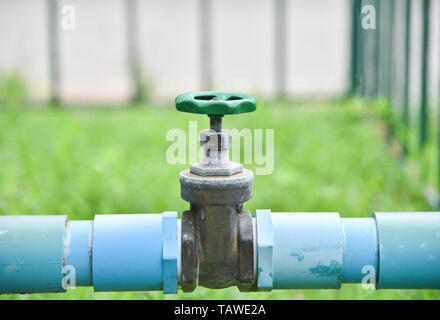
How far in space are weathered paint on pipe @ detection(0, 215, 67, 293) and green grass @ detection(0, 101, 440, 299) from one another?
45cm

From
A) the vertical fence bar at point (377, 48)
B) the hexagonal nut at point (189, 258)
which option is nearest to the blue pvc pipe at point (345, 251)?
the hexagonal nut at point (189, 258)

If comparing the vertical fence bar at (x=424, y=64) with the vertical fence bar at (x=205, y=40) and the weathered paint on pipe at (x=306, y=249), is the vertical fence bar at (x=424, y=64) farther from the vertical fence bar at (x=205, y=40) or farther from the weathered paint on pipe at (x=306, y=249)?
the vertical fence bar at (x=205, y=40)

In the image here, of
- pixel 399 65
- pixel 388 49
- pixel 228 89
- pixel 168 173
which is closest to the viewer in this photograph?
pixel 168 173

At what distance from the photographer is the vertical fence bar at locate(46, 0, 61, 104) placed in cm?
565

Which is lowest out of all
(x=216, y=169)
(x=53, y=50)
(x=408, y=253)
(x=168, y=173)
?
(x=168, y=173)

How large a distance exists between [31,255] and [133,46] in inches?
202

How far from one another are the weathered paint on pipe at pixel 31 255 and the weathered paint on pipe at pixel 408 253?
52cm

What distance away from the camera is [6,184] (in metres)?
2.03

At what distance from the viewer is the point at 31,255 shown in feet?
2.94

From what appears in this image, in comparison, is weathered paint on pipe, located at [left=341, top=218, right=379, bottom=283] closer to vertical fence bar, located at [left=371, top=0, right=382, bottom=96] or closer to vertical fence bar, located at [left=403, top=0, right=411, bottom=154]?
vertical fence bar, located at [left=403, top=0, right=411, bottom=154]

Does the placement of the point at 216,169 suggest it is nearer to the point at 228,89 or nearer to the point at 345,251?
the point at 345,251

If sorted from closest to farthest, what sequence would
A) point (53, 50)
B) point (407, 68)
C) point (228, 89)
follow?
point (407, 68), point (228, 89), point (53, 50)

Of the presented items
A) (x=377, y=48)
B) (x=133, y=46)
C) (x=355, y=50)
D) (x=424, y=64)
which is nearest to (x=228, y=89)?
(x=377, y=48)

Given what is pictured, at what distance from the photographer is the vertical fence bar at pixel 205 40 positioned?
5.80 metres
